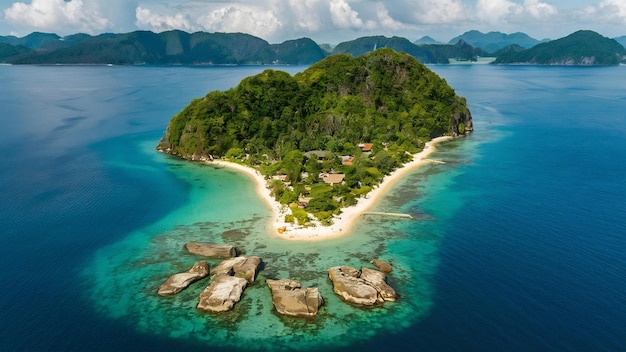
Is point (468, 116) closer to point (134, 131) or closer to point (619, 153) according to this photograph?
point (619, 153)

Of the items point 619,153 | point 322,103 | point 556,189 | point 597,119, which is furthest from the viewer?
point 597,119

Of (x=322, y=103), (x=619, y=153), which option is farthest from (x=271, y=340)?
(x=619, y=153)

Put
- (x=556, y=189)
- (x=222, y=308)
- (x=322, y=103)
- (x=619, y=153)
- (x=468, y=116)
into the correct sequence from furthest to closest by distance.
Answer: (x=468, y=116) → (x=322, y=103) → (x=619, y=153) → (x=556, y=189) → (x=222, y=308)

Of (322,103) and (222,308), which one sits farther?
(322,103)

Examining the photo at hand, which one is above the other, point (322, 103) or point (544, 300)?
point (322, 103)

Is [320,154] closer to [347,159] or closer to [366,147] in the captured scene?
[347,159]
